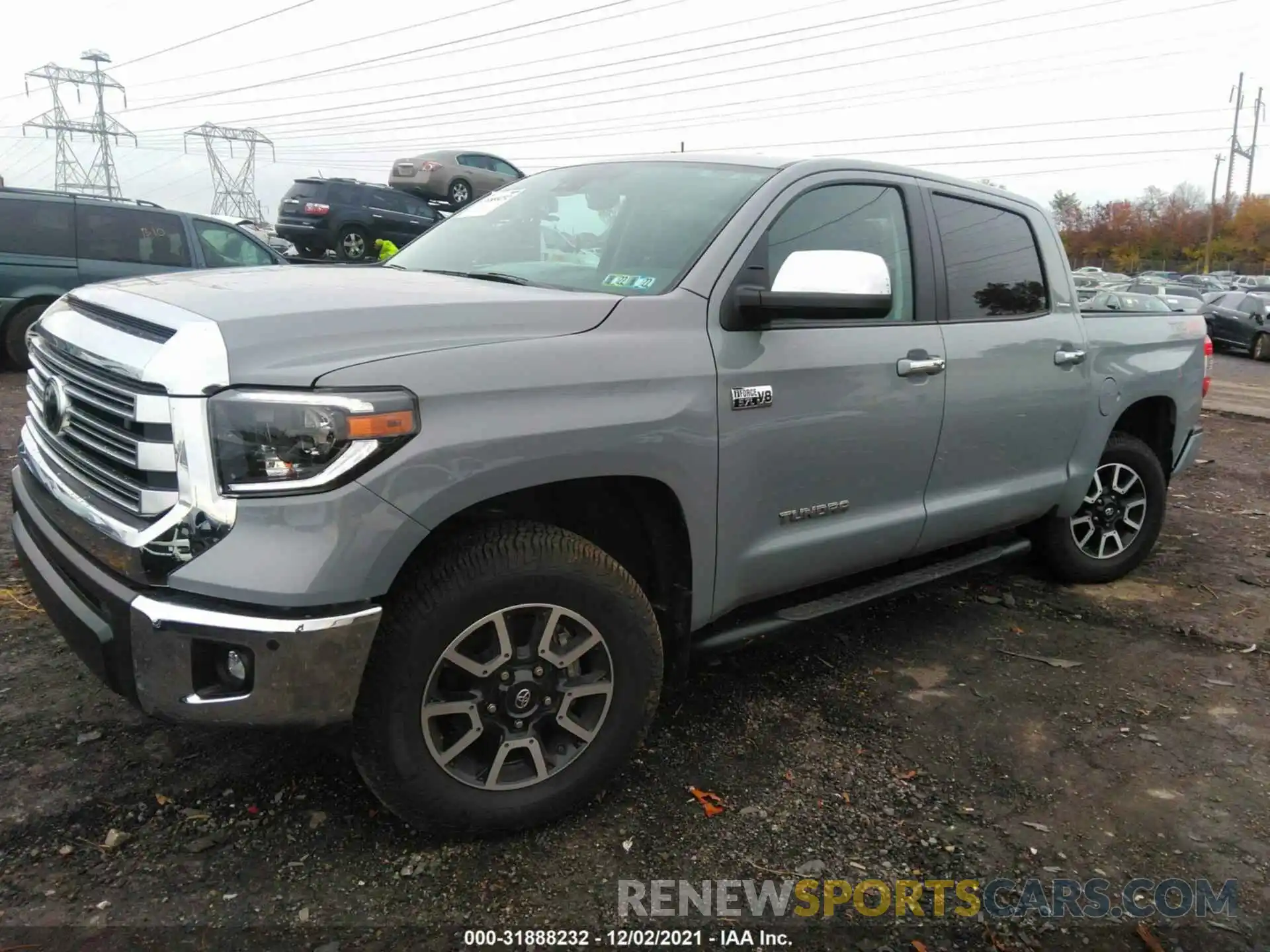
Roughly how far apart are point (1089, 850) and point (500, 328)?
2199mm

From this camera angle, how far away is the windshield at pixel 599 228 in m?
2.88

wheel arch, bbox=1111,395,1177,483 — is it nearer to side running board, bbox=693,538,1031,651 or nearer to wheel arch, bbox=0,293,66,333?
side running board, bbox=693,538,1031,651

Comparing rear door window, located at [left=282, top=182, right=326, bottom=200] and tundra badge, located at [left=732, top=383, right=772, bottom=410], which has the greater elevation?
rear door window, located at [left=282, top=182, right=326, bottom=200]

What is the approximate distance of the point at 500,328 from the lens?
235 cm

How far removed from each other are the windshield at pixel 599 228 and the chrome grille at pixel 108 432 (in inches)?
48.0

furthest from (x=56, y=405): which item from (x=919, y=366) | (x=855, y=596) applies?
(x=919, y=366)

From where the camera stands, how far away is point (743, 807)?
8.93 ft

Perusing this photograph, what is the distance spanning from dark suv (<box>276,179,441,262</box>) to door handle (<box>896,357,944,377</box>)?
1306 centimetres

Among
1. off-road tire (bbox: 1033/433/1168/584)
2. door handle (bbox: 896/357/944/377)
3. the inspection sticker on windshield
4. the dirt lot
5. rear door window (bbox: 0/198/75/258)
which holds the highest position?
rear door window (bbox: 0/198/75/258)

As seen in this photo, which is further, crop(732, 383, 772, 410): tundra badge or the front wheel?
the front wheel

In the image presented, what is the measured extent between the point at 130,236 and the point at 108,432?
29.1 feet

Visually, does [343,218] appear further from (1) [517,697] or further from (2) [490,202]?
(1) [517,697]

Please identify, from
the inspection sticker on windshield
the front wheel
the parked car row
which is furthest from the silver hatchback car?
the inspection sticker on windshield

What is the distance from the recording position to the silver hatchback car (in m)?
17.7
